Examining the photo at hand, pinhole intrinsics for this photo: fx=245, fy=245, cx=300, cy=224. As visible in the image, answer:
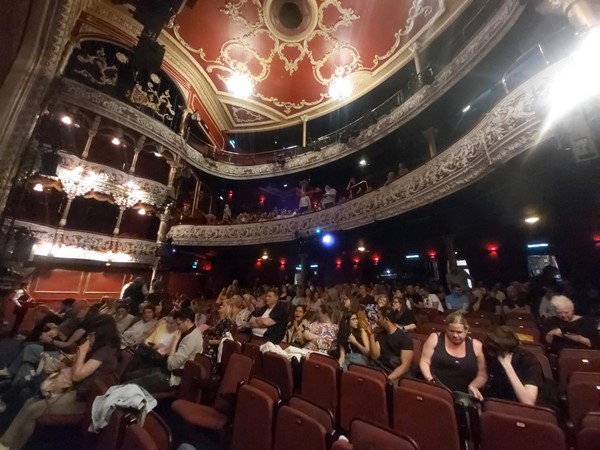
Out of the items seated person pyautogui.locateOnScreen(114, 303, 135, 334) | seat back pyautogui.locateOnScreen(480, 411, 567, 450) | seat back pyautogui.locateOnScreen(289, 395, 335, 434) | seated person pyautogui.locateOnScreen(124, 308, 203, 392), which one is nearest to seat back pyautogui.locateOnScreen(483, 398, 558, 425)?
seat back pyautogui.locateOnScreen(480, 411, 567, 450)

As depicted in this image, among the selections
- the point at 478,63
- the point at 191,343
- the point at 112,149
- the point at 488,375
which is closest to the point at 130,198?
the point at 112,149

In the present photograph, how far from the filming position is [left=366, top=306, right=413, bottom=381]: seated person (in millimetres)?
2701

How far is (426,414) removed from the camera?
177cm

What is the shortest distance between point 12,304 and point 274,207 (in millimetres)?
11500

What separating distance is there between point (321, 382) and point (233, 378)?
895 mm

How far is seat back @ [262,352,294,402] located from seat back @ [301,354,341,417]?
156 mm

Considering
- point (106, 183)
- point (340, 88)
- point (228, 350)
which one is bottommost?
point (228, 350)

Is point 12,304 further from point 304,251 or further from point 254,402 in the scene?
point 304,251

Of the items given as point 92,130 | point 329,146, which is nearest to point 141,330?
point 92,130

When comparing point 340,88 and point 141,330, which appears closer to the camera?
point 141,330

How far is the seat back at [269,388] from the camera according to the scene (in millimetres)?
1970

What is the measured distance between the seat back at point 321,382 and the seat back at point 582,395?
6.01 feet

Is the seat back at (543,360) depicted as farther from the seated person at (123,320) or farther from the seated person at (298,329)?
the seated person at (123,320)

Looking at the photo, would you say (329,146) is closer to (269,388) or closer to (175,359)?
(175,359)
